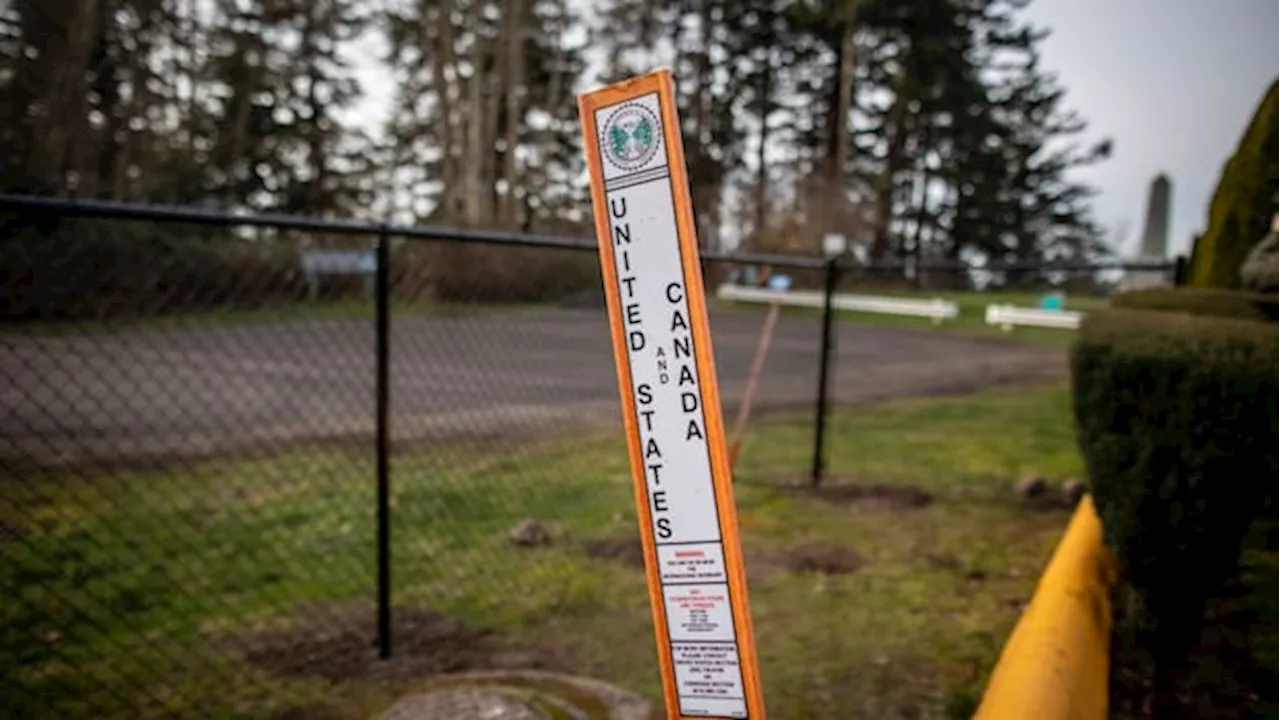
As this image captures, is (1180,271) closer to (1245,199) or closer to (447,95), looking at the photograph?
(1245,199)

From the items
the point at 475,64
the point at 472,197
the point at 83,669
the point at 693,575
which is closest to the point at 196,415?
the point at 83,669

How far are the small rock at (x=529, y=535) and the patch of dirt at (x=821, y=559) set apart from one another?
4.39ft

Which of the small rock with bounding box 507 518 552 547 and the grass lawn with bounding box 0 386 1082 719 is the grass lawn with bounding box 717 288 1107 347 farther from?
the small rock with bounding box 507 518 552 547

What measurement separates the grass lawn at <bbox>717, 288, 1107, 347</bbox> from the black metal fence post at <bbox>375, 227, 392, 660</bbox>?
60.2 ft

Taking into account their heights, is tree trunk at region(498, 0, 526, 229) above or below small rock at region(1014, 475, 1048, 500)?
above

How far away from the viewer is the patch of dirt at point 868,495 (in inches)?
222

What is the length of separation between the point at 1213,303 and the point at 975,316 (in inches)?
904

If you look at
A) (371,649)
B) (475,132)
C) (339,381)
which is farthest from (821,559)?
(475,132)

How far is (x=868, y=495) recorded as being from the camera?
5.90 m

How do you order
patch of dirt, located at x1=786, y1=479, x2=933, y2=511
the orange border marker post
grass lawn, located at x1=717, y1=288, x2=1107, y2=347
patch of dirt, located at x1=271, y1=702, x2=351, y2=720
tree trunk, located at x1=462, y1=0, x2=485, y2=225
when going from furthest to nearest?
tree trunk, located at x1=462, y1=0, x2=485, y2=225, grass lawn, located at x1=717, y1=288, x2=1107, y2=347, patch of dirt, located at x1=786, y1=479, x2=933, y2=511, patch of dirt, located at x1=271, y1=702, x2=351, y2=720, the orange border marker post

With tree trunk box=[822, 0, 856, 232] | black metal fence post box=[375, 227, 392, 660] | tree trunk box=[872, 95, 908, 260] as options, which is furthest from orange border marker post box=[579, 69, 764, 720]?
tree trunk box=[872, 95, 908, 260]

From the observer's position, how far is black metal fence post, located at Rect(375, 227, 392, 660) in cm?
315

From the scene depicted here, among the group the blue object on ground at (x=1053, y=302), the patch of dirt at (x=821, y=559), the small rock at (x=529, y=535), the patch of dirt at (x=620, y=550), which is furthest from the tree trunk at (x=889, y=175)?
the small rock at (x=529, y=535)

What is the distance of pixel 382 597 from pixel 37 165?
585 inches
